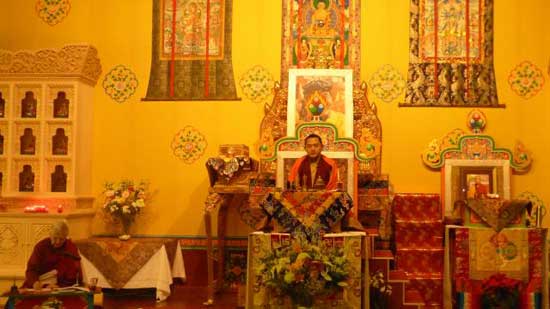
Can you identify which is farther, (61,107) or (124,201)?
(61,107)

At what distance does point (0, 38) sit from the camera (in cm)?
875

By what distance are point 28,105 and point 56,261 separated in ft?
10.4

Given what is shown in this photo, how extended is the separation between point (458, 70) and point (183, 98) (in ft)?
12.4

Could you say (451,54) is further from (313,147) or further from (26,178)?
(26,178)

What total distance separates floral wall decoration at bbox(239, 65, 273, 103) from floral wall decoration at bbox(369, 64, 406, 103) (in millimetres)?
1412

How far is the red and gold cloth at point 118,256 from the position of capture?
742 centimetres

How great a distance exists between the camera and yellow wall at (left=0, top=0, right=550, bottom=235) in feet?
26.9

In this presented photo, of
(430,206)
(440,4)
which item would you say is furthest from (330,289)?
(440,4)

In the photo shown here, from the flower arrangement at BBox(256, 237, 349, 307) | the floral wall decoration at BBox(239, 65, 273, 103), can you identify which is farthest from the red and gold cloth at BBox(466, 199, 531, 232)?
the floral wall decoration at BBox(239, 65, 273, 103)

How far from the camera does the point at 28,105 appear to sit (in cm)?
838

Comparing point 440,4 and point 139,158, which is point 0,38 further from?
point 440,4

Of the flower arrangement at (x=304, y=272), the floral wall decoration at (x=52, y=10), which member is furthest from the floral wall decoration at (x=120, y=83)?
the flower arrangement at (x=304, y=272)

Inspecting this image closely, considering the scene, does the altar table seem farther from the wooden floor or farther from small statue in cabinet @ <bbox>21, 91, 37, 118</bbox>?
small statue in cabinet @ <bbox>21, 91, 37, 118</bbox>

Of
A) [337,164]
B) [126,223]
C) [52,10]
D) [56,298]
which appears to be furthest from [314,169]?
[52,10]
